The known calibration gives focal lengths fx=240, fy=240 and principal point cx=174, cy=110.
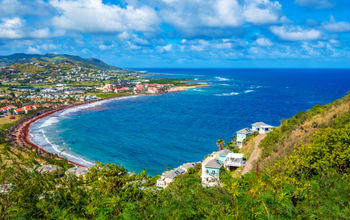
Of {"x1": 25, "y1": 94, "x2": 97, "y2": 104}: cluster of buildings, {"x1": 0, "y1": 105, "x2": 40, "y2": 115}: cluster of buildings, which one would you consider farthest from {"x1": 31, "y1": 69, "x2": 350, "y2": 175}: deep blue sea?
{"x1": 25, "y1": 94, "x2": 97, "y2": 104}: cluster of buildings

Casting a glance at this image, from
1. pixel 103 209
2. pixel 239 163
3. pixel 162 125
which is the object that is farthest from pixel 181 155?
pixel 103 209

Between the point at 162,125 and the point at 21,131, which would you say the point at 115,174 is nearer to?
the point at 162,125

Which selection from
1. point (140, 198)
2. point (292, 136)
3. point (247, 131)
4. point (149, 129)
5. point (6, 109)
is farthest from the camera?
point (6, 109)

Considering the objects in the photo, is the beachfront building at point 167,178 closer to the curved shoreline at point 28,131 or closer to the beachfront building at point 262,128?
the curved shoreline at point 28,131

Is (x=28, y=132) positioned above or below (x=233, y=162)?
below

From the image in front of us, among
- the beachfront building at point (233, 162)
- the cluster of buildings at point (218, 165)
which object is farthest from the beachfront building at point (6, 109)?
the beachfront building at point (233, 162)

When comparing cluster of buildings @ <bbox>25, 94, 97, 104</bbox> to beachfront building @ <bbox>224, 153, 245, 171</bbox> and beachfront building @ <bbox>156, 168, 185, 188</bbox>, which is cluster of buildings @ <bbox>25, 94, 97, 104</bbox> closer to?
beachfront building @ <bbox>156, 168, 185, 188</bbox>

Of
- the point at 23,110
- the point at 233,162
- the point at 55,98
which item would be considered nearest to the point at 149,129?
the point at 233,162

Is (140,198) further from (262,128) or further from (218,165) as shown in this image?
(262,128)
